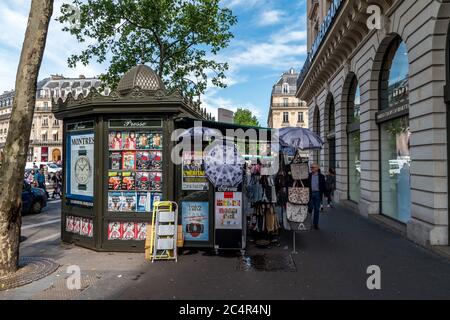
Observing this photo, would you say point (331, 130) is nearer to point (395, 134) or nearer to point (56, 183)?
point (395, 134)

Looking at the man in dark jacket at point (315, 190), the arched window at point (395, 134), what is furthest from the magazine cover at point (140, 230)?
the arched window at point (395, 134)

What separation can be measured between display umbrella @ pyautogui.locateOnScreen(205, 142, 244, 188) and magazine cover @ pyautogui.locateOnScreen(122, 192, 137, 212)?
5.40 ft

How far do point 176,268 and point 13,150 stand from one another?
332 centimetres

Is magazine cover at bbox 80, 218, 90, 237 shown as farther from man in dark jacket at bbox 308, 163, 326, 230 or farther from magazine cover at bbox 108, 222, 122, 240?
man in dark jacket at bbox 308, 163, 326, 230

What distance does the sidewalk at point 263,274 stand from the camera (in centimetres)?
507

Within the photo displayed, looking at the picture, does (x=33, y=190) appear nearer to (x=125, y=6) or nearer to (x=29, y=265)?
(x=29, y=265)

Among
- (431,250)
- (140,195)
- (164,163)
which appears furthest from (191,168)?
(431,250)

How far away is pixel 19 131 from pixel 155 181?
8.74ft

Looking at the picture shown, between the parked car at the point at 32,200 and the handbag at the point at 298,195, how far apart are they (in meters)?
10.4

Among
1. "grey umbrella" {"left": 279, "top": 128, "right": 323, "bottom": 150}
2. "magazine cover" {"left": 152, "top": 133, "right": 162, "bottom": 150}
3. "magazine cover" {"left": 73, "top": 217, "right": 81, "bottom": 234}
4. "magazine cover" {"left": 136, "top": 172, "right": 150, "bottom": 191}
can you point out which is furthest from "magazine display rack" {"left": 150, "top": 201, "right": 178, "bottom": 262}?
"grey umbrella" {"left": 279, "top": 128, "right": 323, "bottom": 150}

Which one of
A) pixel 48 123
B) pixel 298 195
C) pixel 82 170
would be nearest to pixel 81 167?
pixel 82 170

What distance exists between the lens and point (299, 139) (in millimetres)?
8453

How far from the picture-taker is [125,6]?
72.5ft

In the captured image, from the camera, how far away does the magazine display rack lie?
6.80 meters
